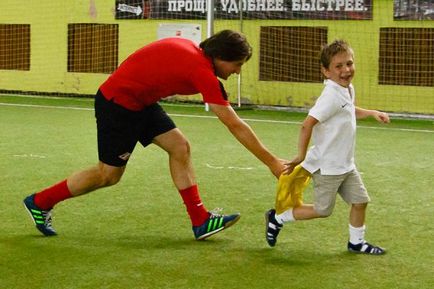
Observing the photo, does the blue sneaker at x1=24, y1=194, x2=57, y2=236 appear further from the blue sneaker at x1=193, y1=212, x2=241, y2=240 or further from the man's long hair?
the man's long hair

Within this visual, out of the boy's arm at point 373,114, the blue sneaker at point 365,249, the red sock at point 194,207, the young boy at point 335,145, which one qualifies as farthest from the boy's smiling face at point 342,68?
the red sock at point 194,207

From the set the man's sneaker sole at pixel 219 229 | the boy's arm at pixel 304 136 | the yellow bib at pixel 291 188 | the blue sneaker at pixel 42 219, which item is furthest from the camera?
the blue sneaker at pixel 42 219

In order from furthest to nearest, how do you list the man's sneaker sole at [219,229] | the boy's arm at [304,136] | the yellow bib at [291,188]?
the man's sneaker sole at [219,229]
the yellow bib at [291,188]
the boy's arm at [304,136]

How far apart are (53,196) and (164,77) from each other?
1.17 meters

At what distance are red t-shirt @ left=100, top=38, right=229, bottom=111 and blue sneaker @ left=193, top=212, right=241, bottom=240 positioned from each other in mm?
868

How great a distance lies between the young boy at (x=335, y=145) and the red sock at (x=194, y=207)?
80 centimetres

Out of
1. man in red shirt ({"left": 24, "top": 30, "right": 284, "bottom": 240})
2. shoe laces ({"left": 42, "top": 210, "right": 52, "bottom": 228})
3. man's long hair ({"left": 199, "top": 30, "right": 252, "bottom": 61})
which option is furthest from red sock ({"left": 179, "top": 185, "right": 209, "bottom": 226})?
man's long hair ({"left": 199, "top": 30, "right": 252, "bottom": 61})

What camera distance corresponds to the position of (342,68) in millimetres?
4816

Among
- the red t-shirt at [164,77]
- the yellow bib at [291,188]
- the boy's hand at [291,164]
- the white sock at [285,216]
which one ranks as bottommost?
the white sock at [285,216]

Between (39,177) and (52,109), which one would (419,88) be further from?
(39,177)

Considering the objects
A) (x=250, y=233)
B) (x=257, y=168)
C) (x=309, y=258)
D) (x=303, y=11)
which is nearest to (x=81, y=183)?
(x=250, y=233)

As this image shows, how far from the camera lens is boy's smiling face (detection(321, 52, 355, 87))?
15.8 ft

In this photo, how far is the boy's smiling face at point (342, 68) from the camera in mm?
4809

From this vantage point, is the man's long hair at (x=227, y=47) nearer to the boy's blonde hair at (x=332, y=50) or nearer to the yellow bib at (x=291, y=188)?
the boy's blonde hair at (x=332, y=50)
